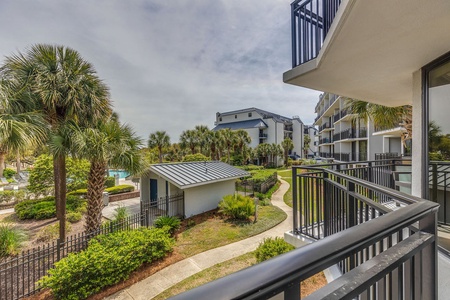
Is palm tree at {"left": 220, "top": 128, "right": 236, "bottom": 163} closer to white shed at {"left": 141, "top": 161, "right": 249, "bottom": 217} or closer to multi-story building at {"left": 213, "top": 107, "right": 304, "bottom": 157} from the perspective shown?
multi-story building at {"left": 213, "top": 107, "right": 304, "bottom": 157}

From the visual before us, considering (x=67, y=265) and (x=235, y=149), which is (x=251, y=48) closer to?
(x=67, y=265)

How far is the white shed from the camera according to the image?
10.2 m

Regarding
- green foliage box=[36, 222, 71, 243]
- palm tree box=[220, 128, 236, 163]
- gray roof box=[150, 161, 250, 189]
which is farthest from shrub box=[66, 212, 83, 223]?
palm tree box=[220, 128, 236, 163]

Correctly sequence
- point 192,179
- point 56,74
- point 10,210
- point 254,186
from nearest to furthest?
point 56,74, point 192,179, point 10,210, point 254,186

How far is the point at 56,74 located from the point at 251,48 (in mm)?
7556

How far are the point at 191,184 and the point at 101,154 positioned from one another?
14.2ft

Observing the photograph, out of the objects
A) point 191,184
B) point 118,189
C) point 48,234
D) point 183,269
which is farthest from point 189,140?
point 183,269

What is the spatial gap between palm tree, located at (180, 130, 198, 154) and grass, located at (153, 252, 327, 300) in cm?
2418

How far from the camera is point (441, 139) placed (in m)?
2.94

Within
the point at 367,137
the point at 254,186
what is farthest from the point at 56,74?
the point at 367,137

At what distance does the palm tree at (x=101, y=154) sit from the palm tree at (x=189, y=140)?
22.1 m

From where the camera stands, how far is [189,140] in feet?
98.6

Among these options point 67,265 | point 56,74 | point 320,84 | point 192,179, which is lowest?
Result: point 67,265

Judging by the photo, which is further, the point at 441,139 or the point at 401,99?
the point at 401,99
